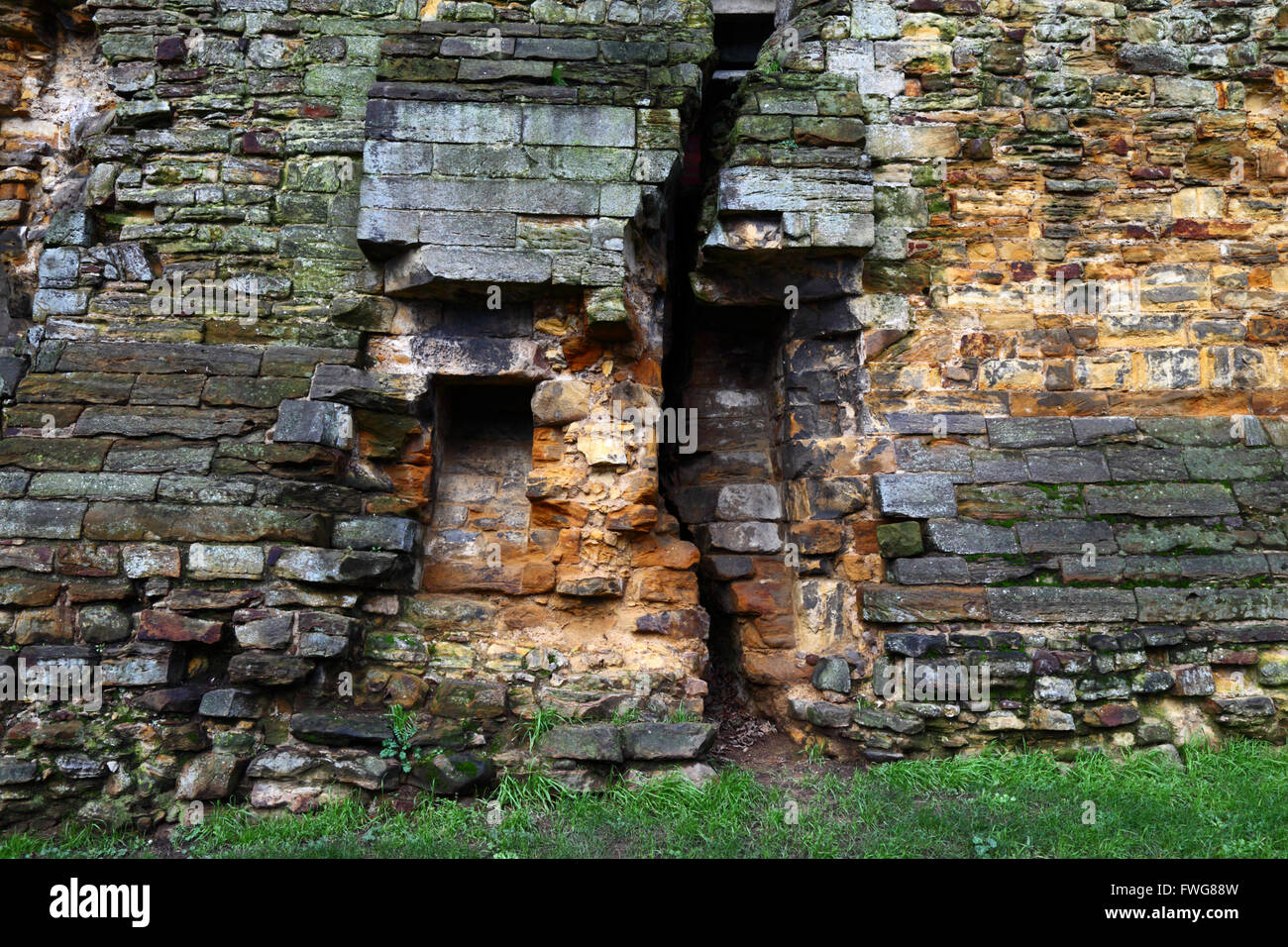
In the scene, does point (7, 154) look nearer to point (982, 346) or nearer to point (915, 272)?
point (915, 272)

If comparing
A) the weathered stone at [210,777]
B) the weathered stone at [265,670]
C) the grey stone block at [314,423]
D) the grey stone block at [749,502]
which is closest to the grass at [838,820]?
the weathered stone at [210,777]

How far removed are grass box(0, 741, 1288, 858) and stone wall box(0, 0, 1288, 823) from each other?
23 cm

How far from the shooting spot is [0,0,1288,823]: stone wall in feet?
15.9

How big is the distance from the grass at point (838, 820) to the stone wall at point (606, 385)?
226mm

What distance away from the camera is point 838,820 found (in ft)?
14.4

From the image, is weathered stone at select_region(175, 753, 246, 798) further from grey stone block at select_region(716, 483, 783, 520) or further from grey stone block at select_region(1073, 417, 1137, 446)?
grey stone block at select_region(1073, 417, 1137, 446)

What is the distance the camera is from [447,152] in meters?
5.46

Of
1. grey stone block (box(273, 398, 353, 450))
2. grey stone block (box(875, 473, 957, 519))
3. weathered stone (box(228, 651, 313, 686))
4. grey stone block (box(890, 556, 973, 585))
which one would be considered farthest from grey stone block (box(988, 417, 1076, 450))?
weathered stone (box(228, 651, 313, 686))

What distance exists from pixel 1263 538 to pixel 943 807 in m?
2.97

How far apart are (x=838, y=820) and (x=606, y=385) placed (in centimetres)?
306

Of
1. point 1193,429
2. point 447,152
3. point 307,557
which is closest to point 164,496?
point 307,557

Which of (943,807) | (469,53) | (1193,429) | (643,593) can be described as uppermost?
(469,53)

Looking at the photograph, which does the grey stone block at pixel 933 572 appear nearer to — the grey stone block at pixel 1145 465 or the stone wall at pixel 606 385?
the stone wall at pixel 606 385

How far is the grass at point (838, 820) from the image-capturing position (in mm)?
4074
